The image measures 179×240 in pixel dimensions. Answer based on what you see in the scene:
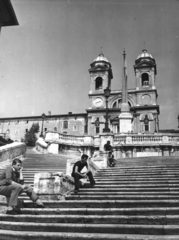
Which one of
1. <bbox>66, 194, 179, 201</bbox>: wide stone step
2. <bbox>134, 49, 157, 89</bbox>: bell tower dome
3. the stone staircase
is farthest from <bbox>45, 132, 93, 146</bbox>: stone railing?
<bbox>134, 49, 157, 89</bbox>: bell tower dome

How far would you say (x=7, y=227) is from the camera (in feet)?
17.6

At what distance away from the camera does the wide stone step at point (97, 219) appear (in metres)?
5.26

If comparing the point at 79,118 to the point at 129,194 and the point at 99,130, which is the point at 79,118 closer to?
the point at 99,130

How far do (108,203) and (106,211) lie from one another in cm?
53

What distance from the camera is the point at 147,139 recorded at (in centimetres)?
2477

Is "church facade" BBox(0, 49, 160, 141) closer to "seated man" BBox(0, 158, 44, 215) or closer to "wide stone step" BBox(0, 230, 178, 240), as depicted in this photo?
"seated man" BBox(0, 158, 44, 215)

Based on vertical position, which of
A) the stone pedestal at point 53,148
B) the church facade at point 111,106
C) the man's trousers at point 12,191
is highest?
the church facade at point 111,106

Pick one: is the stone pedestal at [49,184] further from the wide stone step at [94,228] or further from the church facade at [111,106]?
the church facade at [111,106]

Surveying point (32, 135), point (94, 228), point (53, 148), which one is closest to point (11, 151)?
point (53, 148)

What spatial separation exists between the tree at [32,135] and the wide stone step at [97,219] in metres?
52.0

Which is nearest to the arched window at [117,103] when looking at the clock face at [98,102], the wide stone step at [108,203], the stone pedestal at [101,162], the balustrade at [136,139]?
the clock face at [98,102]

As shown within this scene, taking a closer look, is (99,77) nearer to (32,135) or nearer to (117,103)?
(117,103)

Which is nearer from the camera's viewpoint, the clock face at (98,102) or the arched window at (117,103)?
the arched window at (117,103)

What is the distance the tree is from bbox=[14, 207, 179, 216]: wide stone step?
5178cm
